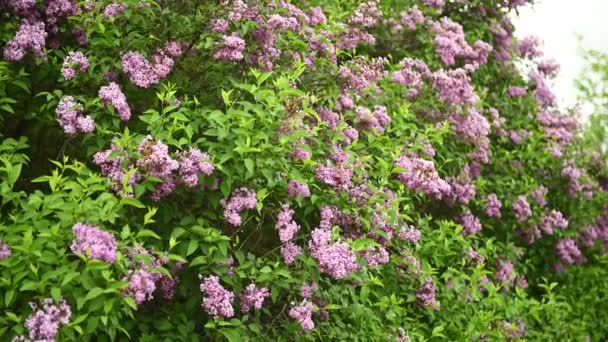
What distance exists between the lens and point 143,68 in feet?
15.5

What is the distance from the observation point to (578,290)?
8.88 m

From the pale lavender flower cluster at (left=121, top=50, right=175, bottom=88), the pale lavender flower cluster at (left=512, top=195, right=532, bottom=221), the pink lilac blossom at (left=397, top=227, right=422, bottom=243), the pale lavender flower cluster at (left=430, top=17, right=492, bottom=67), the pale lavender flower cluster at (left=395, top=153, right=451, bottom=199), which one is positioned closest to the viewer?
the pale lavender flower cluster at (left=121, top=50, right=175, bottom=88)

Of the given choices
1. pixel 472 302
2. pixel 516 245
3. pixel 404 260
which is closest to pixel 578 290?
pixel 516 245

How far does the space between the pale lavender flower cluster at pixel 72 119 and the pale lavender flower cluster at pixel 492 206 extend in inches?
189

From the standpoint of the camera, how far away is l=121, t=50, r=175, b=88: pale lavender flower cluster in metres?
4.69

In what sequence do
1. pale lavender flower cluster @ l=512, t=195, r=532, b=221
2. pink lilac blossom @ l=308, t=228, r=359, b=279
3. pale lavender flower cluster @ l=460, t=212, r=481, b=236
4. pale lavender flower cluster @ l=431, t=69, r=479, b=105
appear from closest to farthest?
pink lilac blossom @ l=308, t=228, r=359, b=279, pale lavender flower cluster @ l=431, t=69, r=479, b=105, pale lavender flower cluster @ l=460, t=212, r=481, b=236, pale lavender flower cluster @ l=512, t=195, r=532, b=221

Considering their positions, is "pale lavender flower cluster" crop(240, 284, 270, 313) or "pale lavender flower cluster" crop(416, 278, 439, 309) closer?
"pale lavender flower cluster" crop(240, 284, 270, 313)

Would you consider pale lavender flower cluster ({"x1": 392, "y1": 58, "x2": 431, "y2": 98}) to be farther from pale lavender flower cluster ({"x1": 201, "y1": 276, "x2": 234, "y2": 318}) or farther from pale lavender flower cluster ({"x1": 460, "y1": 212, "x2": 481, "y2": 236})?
pale lavender flower cluster ({"x1": 201, "y1": 276, "x2": 234, "y2": 318})

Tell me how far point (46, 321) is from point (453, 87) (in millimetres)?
5083

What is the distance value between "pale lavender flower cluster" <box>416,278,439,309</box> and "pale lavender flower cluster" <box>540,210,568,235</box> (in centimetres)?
315

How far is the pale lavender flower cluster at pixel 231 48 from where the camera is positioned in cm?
482

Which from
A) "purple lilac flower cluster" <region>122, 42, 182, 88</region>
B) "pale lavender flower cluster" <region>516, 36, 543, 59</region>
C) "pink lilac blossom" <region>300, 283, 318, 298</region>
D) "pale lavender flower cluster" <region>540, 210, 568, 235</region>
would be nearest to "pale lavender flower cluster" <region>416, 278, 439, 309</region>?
"pink lilac blossom" <region>300, 283, 318, 298</region>

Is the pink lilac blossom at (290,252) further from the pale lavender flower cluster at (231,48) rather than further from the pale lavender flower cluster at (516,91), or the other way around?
the pale lavender flower cluster at (516,91)

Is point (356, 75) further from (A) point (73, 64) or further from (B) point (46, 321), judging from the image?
(B) point (46, 321)
